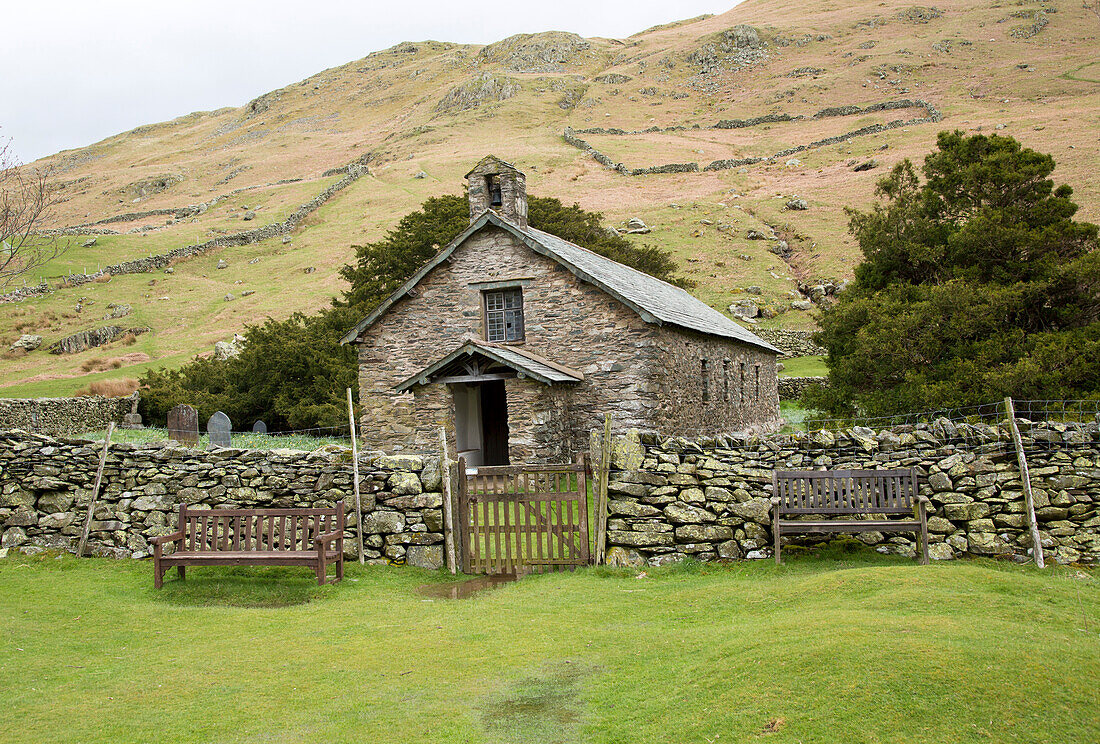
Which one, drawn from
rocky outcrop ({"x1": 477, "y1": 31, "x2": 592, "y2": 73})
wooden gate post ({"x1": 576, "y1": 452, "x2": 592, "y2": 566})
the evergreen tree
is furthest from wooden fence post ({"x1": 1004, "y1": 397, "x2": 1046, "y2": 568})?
rocky outcrop ({"x1": 477, "y1": 31, "x2": 592, "y2": 73})

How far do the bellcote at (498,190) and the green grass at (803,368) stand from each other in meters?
18.5

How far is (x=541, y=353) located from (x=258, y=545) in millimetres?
10733

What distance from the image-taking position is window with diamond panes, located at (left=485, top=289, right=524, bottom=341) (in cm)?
2142

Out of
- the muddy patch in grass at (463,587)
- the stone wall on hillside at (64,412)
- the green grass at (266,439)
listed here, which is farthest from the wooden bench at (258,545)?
the stone wall on hillside at (64,412)

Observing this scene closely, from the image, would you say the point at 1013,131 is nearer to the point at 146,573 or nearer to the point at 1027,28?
the point at 1027,28

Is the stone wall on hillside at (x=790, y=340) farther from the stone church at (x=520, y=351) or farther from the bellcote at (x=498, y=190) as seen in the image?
the bellcote at (x=498, y=190)

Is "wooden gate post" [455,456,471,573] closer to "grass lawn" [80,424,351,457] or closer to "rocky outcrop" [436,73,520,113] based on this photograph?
"grass lawn" [80,424,351,457]

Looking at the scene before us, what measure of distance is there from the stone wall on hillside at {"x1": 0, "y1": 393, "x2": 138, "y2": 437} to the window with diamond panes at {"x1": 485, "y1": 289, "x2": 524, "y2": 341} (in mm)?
15139

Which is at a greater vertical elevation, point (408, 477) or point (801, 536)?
point (408, 477)

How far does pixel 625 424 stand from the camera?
19484 mm

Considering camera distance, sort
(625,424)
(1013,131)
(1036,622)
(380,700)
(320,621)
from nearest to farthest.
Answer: (380,700)
(1036,622)
(320,621)
(625,424)
(1013,131)

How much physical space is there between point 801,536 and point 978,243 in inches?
560

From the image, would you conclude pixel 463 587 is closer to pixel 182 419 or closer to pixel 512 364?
pixel 512 364

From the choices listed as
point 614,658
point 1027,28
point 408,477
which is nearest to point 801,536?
point 614,658
